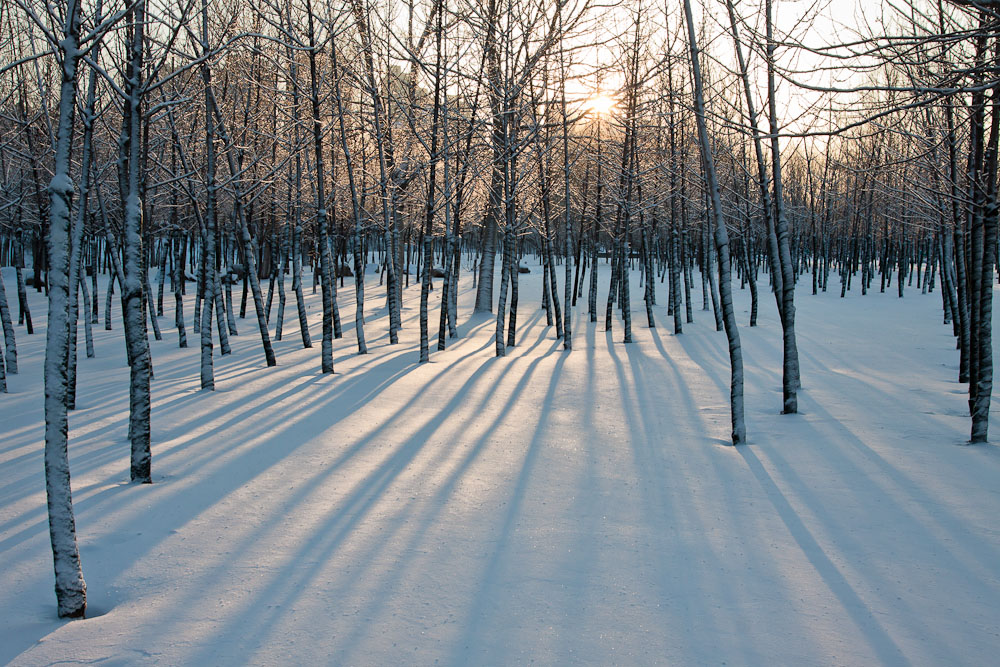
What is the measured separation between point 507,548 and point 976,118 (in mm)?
7983

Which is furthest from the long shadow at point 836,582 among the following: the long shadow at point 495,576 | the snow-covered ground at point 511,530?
the long shadow at point 495,576

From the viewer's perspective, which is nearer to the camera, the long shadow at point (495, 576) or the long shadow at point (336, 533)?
the long shadow at point (495, 576)

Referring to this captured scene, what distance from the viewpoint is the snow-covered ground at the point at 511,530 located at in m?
3.51

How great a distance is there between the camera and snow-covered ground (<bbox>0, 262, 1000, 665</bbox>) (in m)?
3.51

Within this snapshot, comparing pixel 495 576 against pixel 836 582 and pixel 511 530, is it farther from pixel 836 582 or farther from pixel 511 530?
pixel 836 582

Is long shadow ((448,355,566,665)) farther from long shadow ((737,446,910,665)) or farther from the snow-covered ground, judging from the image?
long shadow ((737,446,910,665))

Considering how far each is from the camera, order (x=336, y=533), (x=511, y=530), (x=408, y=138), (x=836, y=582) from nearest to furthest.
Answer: (x=836, y=582) < (x=336, y=533) < (x=511, y=530) < (x=408, y=138)

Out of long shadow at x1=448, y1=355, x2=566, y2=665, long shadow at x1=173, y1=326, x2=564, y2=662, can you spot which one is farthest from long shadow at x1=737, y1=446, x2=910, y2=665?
long shadow at x1=173, y1=326, x2=564, y2=662

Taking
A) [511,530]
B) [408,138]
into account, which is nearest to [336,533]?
[511,530]

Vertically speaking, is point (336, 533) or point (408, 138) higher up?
point (408, 138)

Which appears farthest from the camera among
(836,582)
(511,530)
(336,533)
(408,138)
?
(408,138)

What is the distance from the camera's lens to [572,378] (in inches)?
462

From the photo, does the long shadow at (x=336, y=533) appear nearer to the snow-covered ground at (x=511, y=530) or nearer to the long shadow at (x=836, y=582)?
the snow-covered ground at (x=511, y=530)

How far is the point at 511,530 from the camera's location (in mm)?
5000
